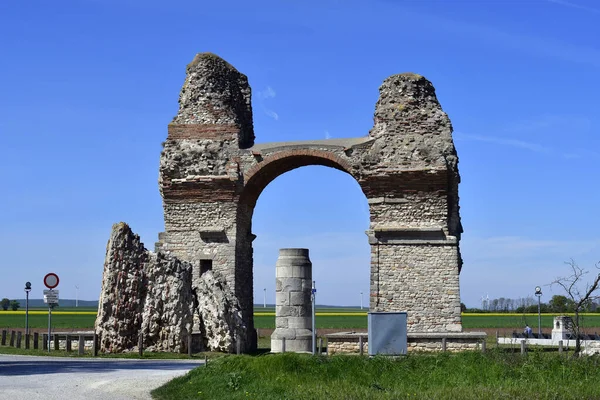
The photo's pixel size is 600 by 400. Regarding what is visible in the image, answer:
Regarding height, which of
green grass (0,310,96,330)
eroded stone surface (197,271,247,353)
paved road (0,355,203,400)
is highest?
eroded stone surface (197,271,247,353)

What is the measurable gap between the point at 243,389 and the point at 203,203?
15756 millimetres

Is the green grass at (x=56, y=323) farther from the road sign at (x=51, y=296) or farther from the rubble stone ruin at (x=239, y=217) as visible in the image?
the road sign at (x=51, y=296)

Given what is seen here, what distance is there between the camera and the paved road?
43.6 ft

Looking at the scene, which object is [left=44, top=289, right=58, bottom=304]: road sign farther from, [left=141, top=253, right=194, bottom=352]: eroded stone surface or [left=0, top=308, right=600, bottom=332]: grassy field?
[left=0, top=308, right=600, bottom=332]: grassy field

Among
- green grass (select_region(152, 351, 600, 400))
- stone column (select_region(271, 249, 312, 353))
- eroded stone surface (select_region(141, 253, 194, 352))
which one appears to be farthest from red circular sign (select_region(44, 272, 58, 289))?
green grass (select_region(152, 351, 600, 400))

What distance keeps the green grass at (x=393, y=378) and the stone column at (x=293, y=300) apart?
7.08 meters

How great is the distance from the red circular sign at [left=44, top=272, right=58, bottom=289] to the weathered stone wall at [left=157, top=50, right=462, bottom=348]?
163 inches

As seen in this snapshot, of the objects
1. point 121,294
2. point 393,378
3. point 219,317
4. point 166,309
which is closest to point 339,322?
point 219,317

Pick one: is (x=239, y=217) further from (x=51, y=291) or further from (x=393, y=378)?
(x=393, y=378)

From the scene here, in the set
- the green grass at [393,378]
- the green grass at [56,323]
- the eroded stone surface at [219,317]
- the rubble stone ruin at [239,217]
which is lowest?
the green grass at [56,323]

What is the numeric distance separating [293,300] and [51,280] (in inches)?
273

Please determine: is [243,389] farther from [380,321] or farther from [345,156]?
[345,156]

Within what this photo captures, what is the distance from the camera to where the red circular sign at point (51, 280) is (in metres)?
24.3

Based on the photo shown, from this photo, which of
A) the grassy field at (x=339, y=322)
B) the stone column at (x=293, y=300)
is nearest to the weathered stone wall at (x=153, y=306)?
the stone column at (x=293, y=300)
